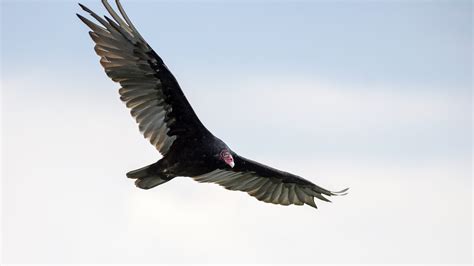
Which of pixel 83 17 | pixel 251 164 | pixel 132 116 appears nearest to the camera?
pixel 83 17

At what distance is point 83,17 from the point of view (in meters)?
9.50

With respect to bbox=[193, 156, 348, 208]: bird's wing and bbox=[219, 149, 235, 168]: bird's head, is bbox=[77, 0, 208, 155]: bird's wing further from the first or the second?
bbox=[193, 156, 348, 208]: bird's wing

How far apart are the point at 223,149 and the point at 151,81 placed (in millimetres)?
1053

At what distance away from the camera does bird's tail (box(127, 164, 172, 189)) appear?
32.6ft

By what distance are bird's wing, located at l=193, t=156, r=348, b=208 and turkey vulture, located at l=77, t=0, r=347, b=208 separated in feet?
1.87

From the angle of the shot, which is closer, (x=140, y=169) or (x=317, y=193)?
(x=140, y=169)

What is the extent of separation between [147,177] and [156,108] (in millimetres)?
742

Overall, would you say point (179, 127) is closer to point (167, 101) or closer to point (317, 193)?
point (167, 101)

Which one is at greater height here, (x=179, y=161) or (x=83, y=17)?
(x=83, y=17)

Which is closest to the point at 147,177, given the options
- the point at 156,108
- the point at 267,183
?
the point at 156,108

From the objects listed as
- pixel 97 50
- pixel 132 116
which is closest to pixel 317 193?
pixel 132 116

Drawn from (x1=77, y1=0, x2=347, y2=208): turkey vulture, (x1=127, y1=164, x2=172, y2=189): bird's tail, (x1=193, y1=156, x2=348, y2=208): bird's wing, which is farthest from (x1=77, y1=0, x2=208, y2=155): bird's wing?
(x1=193, y1=156, x2=348, y2=208): bird's wing

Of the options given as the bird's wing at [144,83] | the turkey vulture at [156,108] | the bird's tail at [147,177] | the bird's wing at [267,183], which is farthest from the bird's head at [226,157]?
the bird's wing at [267,183]

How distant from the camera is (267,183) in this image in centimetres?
1124
